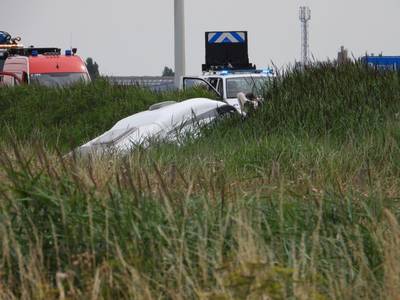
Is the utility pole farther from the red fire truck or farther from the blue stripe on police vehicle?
the blue stripe on police vehicle

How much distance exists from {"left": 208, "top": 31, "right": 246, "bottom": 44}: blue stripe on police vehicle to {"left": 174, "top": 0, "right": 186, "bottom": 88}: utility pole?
6050 mm

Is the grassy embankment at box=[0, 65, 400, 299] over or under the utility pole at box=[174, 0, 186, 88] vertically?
under

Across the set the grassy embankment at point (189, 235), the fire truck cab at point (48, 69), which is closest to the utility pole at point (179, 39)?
the fire truck cab at point (48, 69)

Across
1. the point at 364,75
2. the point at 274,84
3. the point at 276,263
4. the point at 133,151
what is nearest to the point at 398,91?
the point at 364,75

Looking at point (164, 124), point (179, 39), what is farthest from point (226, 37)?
point (164, 124)

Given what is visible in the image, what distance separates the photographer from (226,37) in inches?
1267

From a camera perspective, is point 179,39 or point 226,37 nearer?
point 179,39

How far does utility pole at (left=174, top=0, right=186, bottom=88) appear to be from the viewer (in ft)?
84.9

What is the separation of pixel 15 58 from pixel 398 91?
55.0 ft

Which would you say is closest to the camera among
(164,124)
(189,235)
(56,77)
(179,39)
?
(189,235)

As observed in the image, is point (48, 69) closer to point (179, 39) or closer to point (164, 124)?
point (179, 39)

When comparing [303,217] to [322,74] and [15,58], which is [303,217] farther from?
[15,58]

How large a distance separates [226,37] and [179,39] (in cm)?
628

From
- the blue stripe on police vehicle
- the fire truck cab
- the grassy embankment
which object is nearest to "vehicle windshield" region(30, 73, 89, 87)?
the fire truck cab
